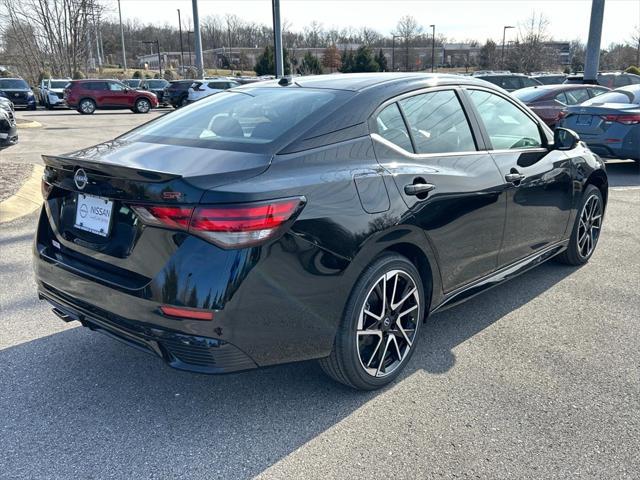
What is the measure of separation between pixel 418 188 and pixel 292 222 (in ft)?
2.99

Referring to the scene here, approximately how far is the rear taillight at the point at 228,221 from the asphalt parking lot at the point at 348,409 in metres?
1.00

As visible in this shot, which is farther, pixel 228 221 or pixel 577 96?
pixel 577 96

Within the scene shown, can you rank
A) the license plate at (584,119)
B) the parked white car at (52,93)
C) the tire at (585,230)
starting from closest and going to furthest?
the tire at (585,230) < the license plate at (584,119) < the parked white car at (52,93)

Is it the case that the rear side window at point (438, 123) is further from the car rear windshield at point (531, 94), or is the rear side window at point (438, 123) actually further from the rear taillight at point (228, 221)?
the car rear windshield at point (531, 94)

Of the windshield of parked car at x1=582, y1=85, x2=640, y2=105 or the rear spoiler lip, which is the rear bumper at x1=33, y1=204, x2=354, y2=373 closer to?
the rear spoiler lip

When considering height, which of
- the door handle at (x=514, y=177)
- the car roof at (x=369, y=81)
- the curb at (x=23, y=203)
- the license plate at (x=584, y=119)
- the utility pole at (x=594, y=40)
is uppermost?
the utility pole at (x=594, y=40)

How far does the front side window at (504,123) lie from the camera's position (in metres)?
3.89

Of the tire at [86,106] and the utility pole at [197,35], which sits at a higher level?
the utility pole at [197,35]

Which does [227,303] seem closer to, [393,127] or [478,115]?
[393,127]

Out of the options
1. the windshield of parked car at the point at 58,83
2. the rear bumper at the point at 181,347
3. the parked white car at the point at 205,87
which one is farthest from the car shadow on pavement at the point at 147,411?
the windshield of parked car at the point at 58,83

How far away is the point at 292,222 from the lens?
2547 mm

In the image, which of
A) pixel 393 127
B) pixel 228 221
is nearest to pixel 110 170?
pixel 228 221

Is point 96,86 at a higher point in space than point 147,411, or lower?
higher

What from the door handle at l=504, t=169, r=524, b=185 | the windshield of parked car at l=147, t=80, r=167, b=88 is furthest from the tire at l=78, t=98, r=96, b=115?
the door handle at l=504, t=169, r=524, b=185
